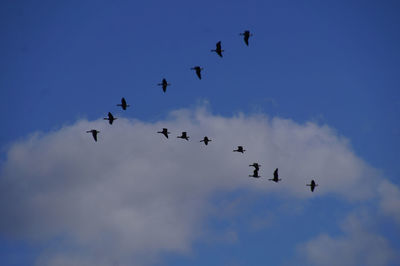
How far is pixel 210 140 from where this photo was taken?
106812 millimetres

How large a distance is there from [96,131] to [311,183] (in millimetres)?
37724

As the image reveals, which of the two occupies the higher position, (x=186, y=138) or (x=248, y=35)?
(x=248, y=35)

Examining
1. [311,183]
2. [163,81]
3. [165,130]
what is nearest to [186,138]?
[165,130]

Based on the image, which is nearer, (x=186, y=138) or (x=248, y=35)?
(x=248, y=35)

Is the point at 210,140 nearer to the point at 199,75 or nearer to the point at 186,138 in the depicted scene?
the point at 186,138

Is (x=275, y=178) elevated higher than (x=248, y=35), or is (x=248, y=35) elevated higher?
(x=248, y=35)

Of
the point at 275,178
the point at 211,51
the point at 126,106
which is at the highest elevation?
the point at 211,51

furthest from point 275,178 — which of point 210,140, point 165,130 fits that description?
point 165,130

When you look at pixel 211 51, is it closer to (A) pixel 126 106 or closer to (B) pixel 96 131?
(A) pixel 126 106

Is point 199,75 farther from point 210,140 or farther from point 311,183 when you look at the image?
point 311,183

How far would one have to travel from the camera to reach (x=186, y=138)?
360ft

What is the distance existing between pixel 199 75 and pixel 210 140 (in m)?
12.7

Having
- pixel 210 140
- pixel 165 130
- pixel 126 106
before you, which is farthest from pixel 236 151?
pixel 126 106

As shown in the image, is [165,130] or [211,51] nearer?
[211,51]
